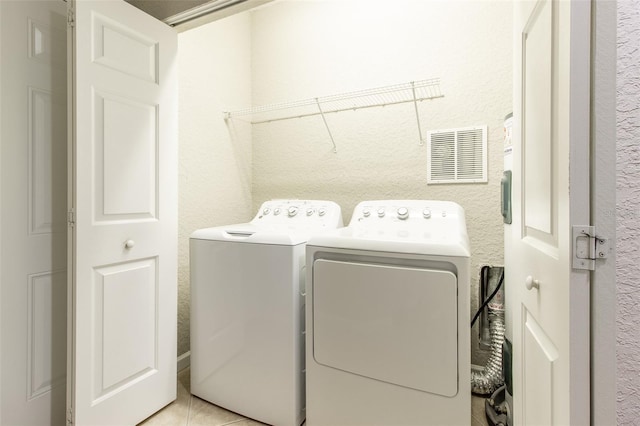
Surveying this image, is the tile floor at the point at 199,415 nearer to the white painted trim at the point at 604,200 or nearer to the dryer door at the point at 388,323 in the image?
the dryer door at the point at 388,323

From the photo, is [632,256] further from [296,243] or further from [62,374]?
[62,374]

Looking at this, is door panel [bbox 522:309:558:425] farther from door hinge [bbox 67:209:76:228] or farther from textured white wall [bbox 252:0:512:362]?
door hinge [bbox 67:209:76:228]

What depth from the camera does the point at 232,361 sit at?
1.66 meters

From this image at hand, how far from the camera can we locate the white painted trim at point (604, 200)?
0.57 m

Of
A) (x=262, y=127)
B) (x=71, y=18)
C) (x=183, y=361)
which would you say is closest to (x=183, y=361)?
(x=183, y=361)

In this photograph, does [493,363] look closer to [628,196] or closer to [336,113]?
[628,196]

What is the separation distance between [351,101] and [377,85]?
21 centimetres

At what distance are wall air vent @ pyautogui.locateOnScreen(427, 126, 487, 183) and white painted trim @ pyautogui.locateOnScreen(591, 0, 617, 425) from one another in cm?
141

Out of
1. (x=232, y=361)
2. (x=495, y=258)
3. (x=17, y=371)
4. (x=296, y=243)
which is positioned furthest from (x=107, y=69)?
(x=495, y=258)

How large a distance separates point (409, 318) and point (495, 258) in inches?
37.7

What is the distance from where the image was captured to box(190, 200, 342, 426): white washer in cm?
153

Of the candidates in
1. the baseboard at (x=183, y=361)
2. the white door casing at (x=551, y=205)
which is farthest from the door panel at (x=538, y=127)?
the baseboard at (x=183, y=361)

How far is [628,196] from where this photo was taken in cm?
60

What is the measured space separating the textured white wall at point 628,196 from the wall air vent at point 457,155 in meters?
1.35
